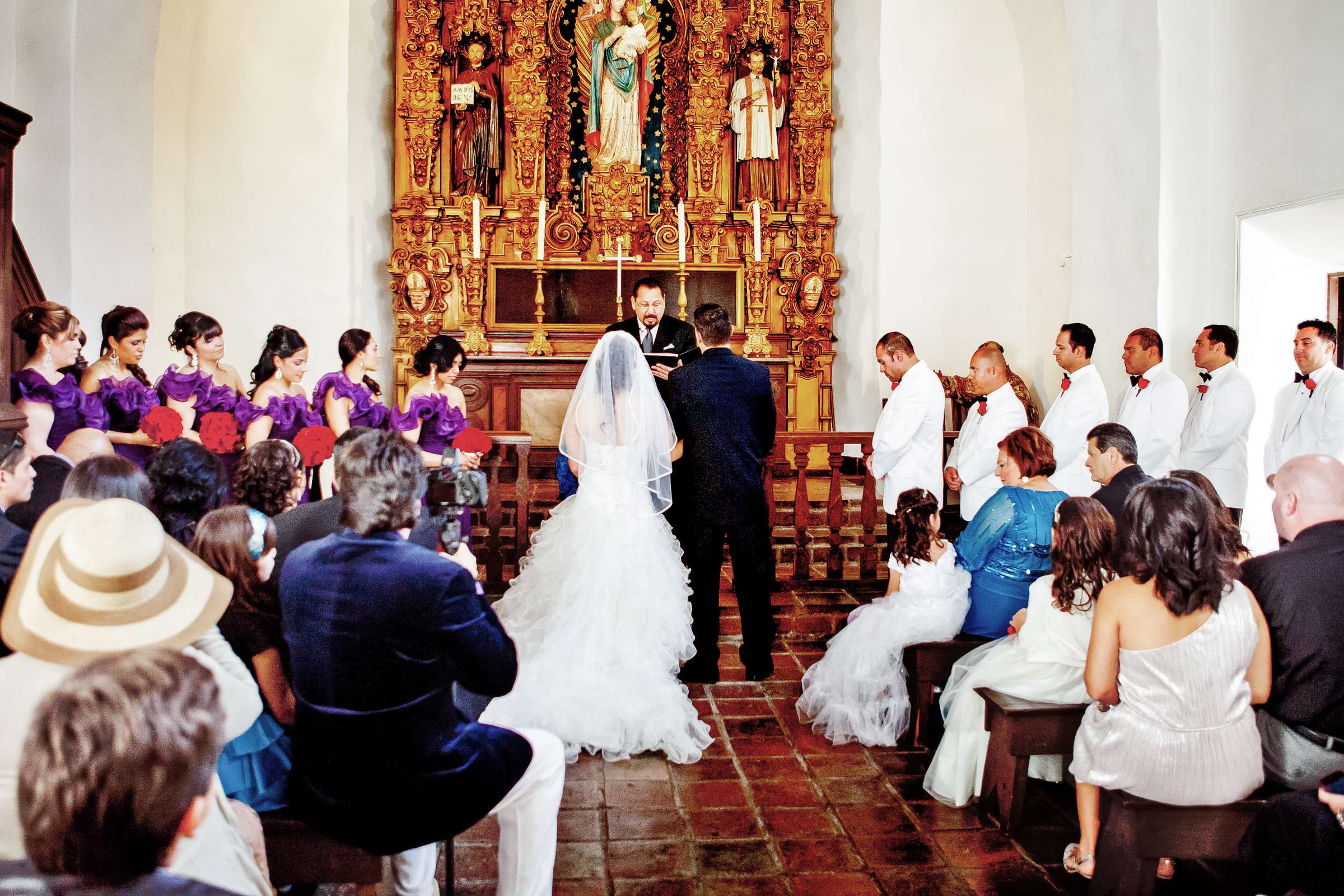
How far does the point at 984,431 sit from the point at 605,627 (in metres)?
3.04

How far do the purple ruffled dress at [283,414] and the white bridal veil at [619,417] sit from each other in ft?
5.82

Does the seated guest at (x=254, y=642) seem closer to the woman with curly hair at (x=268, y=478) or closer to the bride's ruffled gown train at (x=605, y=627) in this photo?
the woman with curly hair at (x=268, y=478)

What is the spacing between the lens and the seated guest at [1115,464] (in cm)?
400

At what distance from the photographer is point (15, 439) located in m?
2.76

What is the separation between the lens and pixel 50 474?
3.38 meters

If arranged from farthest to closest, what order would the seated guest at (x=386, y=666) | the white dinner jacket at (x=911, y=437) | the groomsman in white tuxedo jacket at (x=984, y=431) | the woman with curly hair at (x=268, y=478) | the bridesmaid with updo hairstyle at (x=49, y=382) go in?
the white dinner jacket at (x=911, y=437) → the groomsman in white tuxedo jacket at (x=984, y=431) → the bridesmaid with updo hairstyle at (x=49, y=382) → the woman with curly hair at (x=268, y=478) → the seated guest at (x=386, y=666)

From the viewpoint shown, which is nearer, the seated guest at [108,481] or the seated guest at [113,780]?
the seated guest at [113,780]

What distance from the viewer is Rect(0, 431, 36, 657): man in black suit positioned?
2.46 meters

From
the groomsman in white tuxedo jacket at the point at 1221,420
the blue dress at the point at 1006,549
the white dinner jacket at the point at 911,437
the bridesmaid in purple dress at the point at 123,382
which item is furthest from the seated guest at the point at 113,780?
the groomsman in white tuxedo jacket at the point at 1221,420

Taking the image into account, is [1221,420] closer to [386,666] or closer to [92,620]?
[386,666]

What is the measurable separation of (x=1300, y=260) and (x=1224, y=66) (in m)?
1.50

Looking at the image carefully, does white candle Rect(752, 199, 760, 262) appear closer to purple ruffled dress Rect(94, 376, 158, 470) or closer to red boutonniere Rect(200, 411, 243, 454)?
purple ruffled dress Rect(94, 376, 158, 470)

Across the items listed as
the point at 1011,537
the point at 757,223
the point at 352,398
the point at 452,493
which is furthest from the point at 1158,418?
the point at 452,493

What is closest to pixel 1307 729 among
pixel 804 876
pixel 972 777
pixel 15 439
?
pixel 972 777
